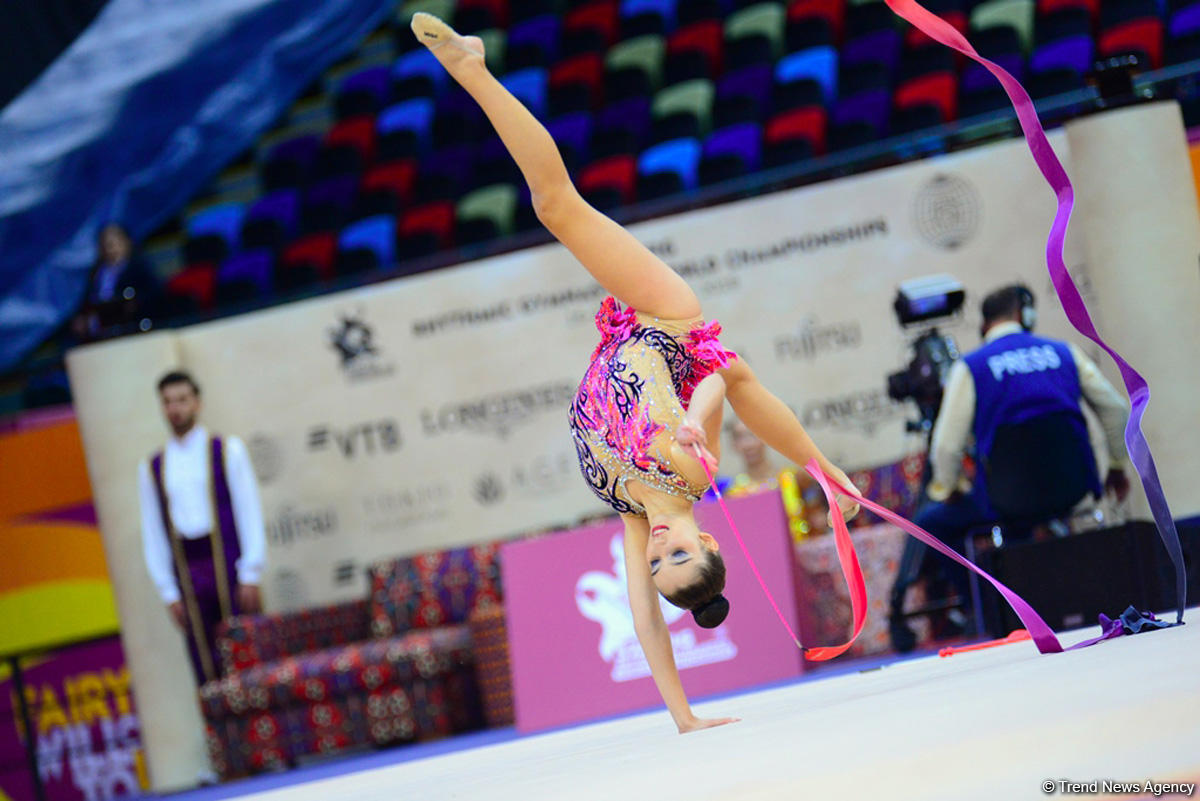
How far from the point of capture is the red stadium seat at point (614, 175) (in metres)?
8.16

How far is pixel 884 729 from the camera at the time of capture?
73.0 inches

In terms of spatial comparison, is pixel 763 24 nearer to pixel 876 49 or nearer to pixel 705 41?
pixel 705 41

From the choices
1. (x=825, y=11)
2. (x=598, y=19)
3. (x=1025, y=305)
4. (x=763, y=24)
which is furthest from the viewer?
(x=598, y=19)

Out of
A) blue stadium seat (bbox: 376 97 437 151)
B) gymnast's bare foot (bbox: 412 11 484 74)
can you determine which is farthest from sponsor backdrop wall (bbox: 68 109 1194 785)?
gymnast's bare foot (bbox: 412 11 484 74)

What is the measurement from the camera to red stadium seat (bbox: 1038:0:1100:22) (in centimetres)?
793

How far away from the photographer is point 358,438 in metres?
7.42

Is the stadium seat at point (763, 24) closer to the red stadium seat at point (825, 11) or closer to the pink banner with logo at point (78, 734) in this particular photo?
the red stadium seat at point (825, 11)

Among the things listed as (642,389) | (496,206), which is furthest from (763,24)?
(642,389)

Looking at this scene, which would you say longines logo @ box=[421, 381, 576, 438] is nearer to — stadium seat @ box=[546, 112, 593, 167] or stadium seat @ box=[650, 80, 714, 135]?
stadium seat @ box=[546, 112, 593, 167]

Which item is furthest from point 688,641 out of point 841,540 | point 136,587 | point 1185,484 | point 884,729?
point 884,729

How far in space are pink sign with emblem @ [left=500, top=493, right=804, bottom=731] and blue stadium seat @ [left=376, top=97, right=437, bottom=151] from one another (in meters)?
4.78

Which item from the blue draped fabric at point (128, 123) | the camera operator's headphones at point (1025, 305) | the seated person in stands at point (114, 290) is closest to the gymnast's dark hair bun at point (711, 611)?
the camera operator's headphones at point (1025, 305)

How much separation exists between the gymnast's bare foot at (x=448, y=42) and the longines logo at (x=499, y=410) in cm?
411

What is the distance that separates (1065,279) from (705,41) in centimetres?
674
